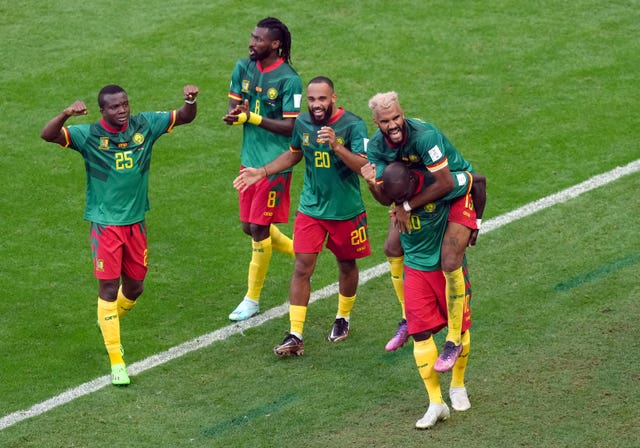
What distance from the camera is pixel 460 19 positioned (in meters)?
17.9

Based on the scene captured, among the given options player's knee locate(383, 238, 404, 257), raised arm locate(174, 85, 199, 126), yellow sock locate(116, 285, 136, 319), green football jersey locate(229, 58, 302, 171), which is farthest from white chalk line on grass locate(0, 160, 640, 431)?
raised arm locate(174, 85, 199, 126)

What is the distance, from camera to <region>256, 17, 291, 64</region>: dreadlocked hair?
1198cm

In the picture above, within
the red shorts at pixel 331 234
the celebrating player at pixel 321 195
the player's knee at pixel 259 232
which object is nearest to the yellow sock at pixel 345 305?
the celebrating player at pixel 321 195

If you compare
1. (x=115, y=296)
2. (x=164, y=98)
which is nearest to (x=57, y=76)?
(x=164, y=98)

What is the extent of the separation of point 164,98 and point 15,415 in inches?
268

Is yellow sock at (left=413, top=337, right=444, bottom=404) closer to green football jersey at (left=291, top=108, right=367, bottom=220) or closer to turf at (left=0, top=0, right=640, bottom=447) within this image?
turf at (left=0, top=0, right=640, bottom=447)

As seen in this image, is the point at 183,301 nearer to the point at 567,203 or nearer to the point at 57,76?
the point at 567,203

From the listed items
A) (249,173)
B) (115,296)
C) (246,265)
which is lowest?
(246,265)

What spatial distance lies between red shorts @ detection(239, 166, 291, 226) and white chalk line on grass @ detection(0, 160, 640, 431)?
0.92 metres

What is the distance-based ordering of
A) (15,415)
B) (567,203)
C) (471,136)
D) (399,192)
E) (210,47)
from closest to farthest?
(399,192) < (15,415) < (567,203) < (471,136) < (210,47)

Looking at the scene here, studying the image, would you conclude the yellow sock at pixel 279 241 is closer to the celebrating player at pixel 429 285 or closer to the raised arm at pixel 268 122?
the raised arm at pixel 268 122

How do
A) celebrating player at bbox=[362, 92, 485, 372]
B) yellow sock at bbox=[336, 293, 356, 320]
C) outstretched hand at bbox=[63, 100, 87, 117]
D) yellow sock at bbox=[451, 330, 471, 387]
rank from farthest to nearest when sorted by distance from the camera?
1. yellow sock at bbox=[336, 293, 356, 320]
2. outstretched hand at bbox=[63, 100, 87, 117]
3. yellow sock at bbox=[451, 330, 471, 387]
4. celebrating player at bbox=[362, 92, 485, 372]

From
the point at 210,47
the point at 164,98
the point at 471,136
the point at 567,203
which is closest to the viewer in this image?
the point at 567,203

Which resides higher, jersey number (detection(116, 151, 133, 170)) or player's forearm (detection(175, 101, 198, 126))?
player's forearm (detection(175, 101, 198, 126))
